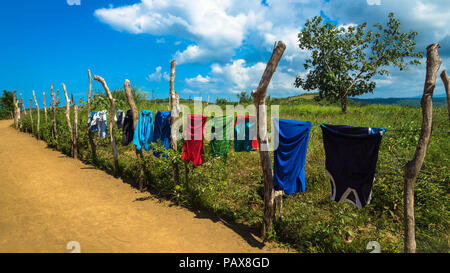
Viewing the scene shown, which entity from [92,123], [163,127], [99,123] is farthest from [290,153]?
[92,123]

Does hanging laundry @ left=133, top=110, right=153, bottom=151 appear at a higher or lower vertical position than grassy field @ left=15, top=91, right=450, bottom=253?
higher

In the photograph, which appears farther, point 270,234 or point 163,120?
point 163,120

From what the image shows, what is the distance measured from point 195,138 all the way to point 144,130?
1761 mm

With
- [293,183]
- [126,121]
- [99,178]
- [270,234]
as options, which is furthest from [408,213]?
[99,178]

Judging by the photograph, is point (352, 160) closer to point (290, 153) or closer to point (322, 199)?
point (290, 153)

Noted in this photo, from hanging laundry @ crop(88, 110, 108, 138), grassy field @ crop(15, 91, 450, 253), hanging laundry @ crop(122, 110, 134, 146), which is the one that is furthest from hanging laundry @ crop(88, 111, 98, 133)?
hanging laundry @ crop(122, 110, 134, 146)

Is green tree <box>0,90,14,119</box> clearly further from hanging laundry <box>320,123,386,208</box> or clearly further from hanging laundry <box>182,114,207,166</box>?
hanging laundry <box>320,123,386,208</box>

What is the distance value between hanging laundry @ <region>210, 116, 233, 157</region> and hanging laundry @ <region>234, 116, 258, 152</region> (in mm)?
137

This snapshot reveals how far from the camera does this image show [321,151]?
6566 mm

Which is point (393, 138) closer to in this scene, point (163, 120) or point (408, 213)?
point (408, 213)

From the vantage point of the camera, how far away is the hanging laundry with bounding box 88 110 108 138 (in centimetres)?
752

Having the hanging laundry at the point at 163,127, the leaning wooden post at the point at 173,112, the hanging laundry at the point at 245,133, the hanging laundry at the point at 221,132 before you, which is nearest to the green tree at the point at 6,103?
the hanging laundry at the point at 163,127

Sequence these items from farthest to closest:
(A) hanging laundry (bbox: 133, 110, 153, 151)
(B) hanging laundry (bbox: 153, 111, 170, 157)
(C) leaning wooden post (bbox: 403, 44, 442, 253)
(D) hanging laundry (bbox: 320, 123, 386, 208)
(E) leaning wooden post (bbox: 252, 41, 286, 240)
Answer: (A) hanging laundry (bbox: 133, 110, 153, 151)
(B) hanging laundry (bbox: 153, 111, 170, 157)
(E) leaning wooden post (bbox: 252, 41, 286, 240)
(D) hanging laundry (bbox: 320, 123, 386, 208)
(C) leaning wooden post (bbox: 403, 44, 442, 253)
